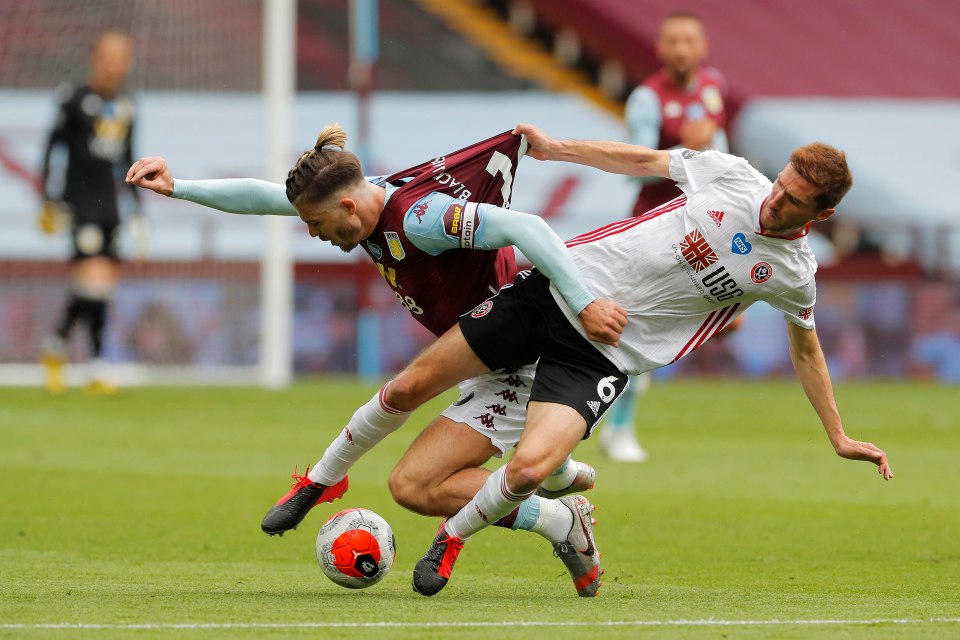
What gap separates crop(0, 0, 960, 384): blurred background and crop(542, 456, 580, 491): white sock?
253 inches

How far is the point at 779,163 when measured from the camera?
79.7 ft

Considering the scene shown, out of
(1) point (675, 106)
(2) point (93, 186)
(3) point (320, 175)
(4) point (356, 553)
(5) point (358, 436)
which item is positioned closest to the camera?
(3) point (320, 175)

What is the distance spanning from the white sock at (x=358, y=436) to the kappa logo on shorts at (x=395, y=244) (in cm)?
54

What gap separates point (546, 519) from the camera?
235 inches

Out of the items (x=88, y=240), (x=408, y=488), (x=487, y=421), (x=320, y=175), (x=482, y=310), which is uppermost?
(x=320, y=175)

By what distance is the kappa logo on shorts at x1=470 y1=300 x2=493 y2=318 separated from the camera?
6008 mm

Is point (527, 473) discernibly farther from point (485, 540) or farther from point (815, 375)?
point (485, 540)

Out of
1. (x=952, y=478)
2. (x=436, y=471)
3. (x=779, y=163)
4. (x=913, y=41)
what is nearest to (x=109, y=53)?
(x=952, y=478)

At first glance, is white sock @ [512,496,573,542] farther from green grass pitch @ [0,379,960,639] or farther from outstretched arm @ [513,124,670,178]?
outstretched arm @ [513,124,670,178]

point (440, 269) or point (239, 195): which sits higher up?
point (239, 195)

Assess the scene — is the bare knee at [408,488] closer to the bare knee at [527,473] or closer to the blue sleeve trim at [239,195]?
the bare knee at [527,473]

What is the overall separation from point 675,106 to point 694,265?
4638 mm

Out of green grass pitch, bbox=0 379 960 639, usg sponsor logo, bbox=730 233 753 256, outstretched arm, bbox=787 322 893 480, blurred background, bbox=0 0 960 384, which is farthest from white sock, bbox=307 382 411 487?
blurred background, bbox=0 0 960 384

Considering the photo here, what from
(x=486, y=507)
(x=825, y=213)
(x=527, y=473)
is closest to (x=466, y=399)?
(x=486, y=507)
